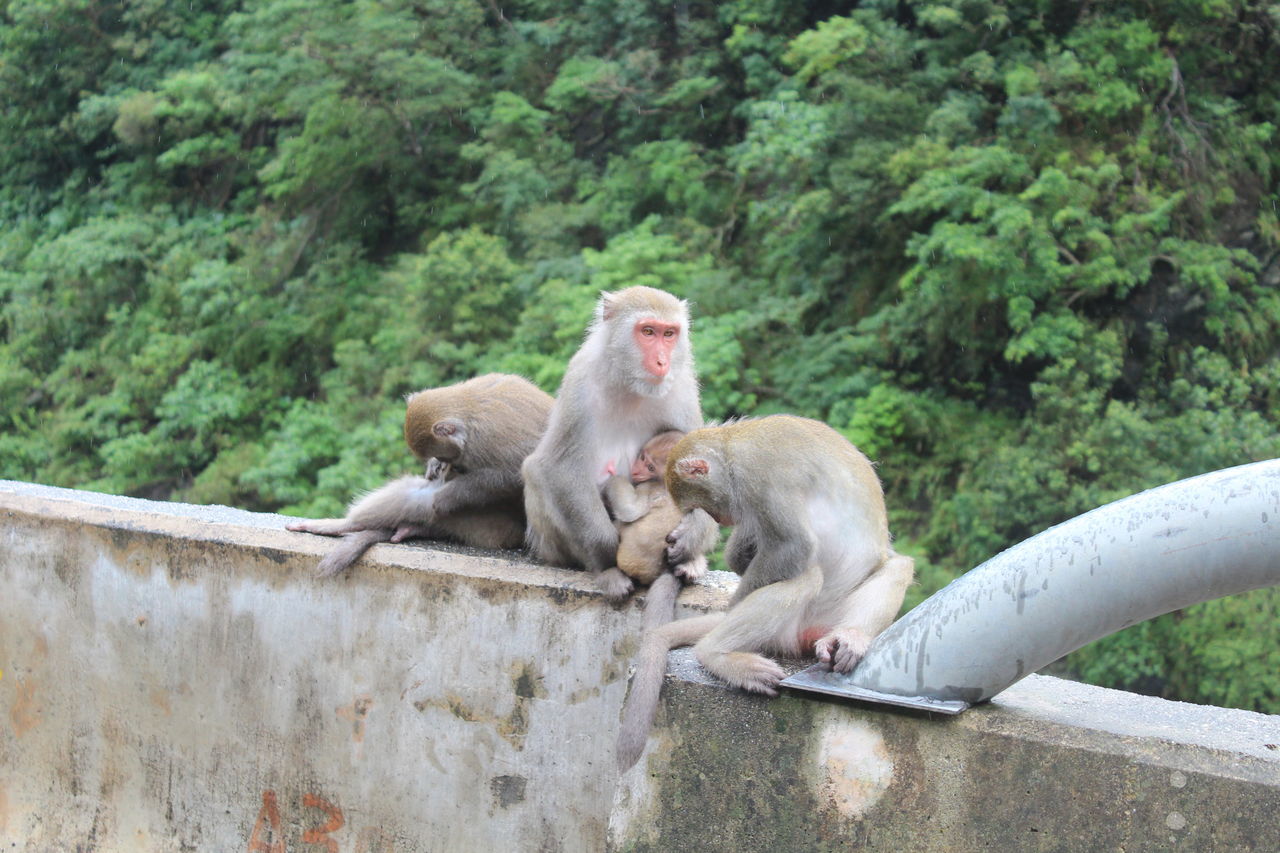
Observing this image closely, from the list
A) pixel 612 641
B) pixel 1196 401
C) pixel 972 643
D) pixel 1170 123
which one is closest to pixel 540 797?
pixel 612 641

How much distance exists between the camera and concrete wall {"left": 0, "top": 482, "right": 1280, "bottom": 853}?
2.19 meters

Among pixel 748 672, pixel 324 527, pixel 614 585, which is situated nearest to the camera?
pixel 748 672

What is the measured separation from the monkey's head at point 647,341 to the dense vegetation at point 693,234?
4.10 m

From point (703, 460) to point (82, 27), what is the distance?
13.6m

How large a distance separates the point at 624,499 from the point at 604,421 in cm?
23

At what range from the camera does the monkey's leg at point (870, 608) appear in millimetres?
2344

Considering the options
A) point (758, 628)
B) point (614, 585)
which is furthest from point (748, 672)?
point (614, 585)

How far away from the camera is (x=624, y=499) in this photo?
11.2 feet

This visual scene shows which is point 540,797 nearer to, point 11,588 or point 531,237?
point 11,588

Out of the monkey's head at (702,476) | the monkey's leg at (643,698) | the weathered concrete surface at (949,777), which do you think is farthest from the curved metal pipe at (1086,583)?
the monkey's head at (702,476)

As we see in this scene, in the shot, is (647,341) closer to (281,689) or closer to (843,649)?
(843,649)

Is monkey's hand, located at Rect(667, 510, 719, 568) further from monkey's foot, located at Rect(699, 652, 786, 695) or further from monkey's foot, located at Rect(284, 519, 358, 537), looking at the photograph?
monkey's foot, located at Rect(284, 519, 358, 537)

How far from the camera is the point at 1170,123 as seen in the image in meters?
7.86

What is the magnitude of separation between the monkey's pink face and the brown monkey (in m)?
0.21
